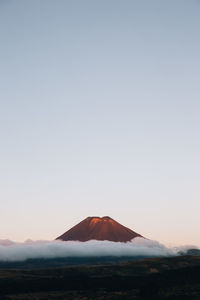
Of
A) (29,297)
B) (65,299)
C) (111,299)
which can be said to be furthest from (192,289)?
(29,297)

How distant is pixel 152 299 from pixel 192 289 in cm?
3508

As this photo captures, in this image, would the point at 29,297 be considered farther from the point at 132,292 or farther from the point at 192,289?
the point at 192,289

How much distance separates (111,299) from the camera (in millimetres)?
169875

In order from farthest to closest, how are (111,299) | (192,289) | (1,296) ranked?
(192,289) < (1,296) < (111,299)

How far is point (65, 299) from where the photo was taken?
17538cm

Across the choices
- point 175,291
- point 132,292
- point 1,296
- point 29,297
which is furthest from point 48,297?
point 175,291

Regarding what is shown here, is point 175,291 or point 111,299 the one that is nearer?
point 111,299

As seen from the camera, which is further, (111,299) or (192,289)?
(192,289)

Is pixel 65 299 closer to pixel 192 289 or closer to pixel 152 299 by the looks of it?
pixel 152 299

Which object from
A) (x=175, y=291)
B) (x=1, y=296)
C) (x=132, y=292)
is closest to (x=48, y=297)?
(x=1, y=296)

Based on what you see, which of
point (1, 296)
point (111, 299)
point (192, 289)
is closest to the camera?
point (111, 299)

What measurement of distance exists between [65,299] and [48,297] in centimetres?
947

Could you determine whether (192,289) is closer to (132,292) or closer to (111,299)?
(132,292)

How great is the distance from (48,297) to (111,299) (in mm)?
30278
